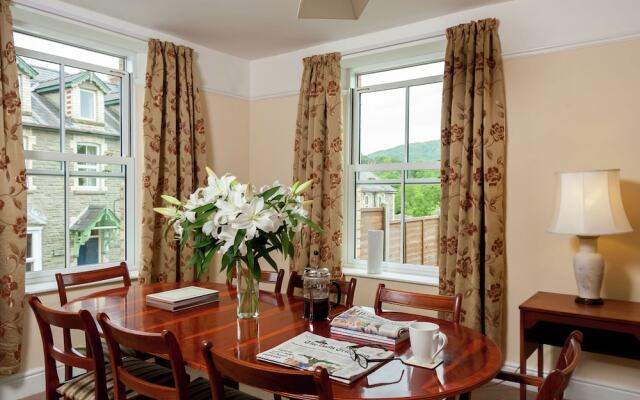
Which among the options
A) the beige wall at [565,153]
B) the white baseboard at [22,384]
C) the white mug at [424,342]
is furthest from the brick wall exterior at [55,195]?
the beige wall at [565,153]

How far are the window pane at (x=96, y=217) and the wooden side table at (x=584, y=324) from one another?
9.73ft

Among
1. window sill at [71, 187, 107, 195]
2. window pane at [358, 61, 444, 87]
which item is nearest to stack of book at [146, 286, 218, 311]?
window sill at [71, 187, 107, 195]

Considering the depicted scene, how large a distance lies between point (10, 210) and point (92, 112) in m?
1.04

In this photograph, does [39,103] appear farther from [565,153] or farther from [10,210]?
[565,153]

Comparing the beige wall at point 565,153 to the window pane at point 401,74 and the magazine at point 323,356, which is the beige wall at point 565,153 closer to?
the window pane at point 401,74

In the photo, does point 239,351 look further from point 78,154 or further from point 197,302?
point 78,154

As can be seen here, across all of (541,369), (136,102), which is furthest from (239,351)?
(136,102)

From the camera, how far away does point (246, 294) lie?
2.03 m

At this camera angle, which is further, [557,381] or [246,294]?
[246,294]

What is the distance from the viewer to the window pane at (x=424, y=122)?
3.65m

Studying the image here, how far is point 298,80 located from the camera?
418 centimetres

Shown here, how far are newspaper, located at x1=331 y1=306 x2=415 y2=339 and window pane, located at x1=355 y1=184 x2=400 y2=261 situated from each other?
1.99 metres

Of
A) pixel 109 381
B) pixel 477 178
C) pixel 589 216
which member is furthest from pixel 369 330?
pixel 477 178

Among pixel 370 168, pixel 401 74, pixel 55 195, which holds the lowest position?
pixel 55 195
